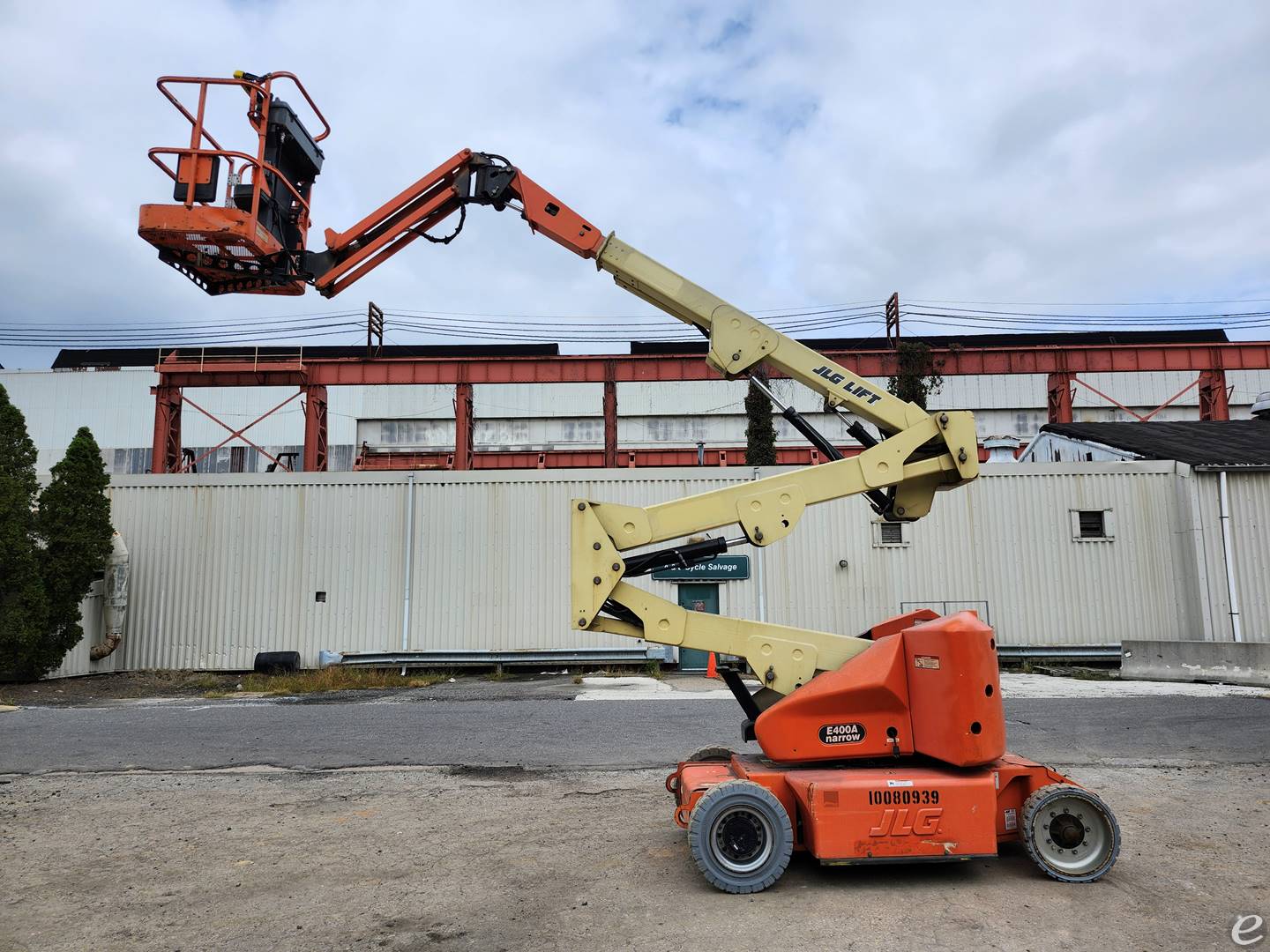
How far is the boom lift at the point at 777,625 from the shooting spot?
5055 millimetres

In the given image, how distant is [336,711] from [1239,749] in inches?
455

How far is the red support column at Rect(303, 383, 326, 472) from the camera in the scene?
974 inches

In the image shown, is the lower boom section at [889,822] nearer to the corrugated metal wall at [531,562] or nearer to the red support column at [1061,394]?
the corrugated metal wall at [531,562]

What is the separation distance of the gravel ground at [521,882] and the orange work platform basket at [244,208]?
4.45 metres

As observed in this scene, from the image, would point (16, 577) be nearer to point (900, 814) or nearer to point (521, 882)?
point (521, 882)

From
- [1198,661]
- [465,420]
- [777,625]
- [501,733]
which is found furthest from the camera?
[465,420]

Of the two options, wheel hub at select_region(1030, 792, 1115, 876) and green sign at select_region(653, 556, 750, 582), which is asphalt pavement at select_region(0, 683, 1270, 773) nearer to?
wheel hub at select_region(1030, 792, 1115, 876)

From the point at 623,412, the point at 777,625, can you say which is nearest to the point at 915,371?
the point at 623,412

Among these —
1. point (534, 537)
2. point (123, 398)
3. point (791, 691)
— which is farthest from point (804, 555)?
point (123, 398)

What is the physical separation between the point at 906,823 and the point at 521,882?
7.75 feet

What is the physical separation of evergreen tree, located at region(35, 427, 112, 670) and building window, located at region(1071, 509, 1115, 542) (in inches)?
829

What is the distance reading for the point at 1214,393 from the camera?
27094mm

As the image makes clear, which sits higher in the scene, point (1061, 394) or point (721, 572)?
point (1061, 394)

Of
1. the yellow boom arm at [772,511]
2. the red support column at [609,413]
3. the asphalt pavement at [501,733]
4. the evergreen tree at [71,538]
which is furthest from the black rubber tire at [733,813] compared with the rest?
the red support column at [609,413]
